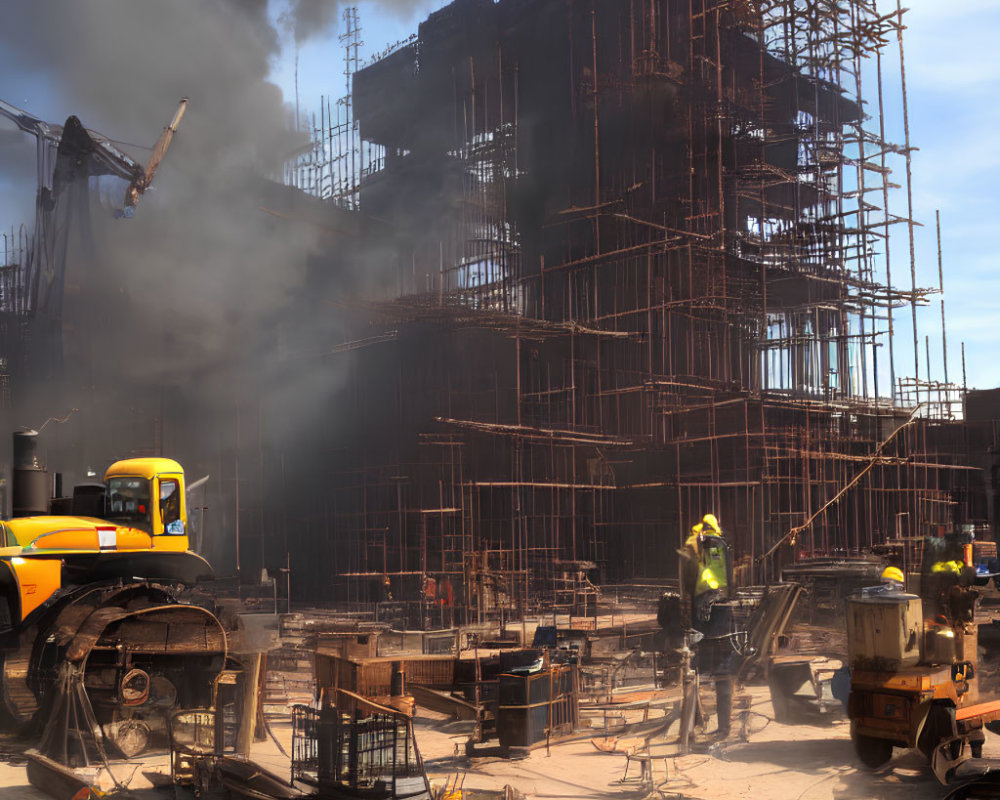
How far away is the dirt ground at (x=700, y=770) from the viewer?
30.6ft

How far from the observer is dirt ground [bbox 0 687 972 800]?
30.6 ft

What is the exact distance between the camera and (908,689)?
9.29 m

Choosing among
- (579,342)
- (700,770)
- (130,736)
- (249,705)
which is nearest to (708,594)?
(700,770)

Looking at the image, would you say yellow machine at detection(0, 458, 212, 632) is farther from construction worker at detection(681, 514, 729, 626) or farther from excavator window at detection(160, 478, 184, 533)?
construction worker at detection(681, 514, 729, 626)

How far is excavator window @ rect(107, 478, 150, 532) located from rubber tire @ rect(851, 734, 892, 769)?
8669 millimetres

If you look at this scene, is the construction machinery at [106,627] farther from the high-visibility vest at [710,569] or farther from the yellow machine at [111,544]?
the high-visibility vest at [710,569]

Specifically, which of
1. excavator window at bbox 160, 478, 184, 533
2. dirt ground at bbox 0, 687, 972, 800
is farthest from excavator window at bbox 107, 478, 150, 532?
dirt ground at bbox 0, 687, 972, 800

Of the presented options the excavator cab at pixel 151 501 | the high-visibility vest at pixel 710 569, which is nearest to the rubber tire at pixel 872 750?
the high-visibility vest at pixel 710 569

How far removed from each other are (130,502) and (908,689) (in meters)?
9.33

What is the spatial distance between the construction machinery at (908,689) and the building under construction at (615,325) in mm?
13699

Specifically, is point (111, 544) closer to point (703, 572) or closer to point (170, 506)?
point (170, 506)

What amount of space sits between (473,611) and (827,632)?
804cm

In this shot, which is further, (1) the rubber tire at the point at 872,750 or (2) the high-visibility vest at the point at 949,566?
(2) the high-visibility vest at the point at 949,566

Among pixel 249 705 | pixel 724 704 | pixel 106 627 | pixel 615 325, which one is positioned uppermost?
pixel 615 325
